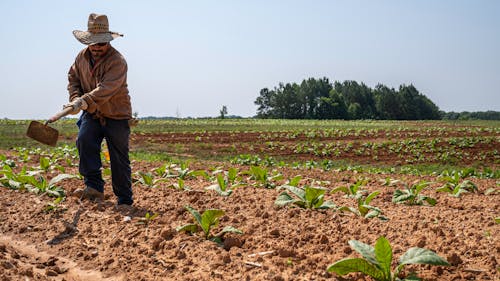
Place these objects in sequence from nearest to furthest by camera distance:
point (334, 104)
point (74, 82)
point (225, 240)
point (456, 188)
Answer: point (225, 240) < point (74, 82) < point (456, 188) < point (334, 104)

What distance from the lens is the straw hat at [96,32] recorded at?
15.2 ft

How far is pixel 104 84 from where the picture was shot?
4.62 meters

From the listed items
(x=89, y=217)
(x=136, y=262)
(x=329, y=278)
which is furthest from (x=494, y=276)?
(x=89, y=217)

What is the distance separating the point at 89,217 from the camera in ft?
14.4

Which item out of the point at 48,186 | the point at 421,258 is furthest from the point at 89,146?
the point at 421,258

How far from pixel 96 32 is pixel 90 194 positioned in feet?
5.39

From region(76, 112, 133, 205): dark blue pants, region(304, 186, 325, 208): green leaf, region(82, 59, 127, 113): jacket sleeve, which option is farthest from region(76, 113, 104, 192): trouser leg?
region(304, 186, 325, 208): green leaf

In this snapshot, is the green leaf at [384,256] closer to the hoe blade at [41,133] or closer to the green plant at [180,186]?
the green plant at [180,186]

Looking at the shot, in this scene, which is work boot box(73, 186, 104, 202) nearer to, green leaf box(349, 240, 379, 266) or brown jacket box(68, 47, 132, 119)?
brown jacket box(68, 47, 132, 119)

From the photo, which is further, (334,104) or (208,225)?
(334,104)

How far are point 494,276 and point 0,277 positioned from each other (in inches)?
110

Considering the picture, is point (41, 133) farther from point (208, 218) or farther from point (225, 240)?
point (225, 240)

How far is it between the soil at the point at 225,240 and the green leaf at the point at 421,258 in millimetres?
160

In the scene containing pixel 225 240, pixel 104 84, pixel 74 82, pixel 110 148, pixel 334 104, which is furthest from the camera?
pixel 334 104
